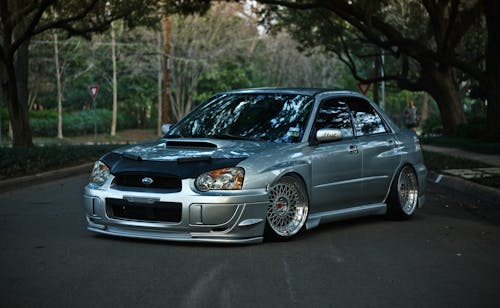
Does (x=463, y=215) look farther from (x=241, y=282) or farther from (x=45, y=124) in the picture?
(x=45, y=124)

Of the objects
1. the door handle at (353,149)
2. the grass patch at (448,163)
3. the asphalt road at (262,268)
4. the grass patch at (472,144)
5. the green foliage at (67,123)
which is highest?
the door handle at (353,149)

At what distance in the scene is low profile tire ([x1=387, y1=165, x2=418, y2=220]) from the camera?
10.5m

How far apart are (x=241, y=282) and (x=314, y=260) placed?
1222mm

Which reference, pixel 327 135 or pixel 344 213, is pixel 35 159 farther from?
pixel 327 135

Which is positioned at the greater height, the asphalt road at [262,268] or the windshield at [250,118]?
the windshield at [250,118]

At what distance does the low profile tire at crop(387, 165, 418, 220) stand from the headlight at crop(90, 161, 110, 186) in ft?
11.6

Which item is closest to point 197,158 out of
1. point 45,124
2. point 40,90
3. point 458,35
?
point 458,35

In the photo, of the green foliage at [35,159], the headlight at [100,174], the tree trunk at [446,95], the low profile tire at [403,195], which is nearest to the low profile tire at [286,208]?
the headlight at [100,174]

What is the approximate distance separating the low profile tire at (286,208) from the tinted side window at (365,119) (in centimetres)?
156

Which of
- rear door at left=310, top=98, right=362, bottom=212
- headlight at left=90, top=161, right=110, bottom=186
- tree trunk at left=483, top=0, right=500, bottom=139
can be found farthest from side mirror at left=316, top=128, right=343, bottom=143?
tree trunk at left=483, top=0, right=500, bottom=139

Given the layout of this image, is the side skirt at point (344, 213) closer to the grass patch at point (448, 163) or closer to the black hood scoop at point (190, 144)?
the black hood scoop at point (190, 144)

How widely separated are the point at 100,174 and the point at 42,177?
27.4 ft

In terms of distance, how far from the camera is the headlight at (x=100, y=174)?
27.9ft

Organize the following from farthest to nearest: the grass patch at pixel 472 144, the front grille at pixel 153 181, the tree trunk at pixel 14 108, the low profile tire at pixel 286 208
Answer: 1. the tree trunk at pixel 14 108
2. the grass patch at pixel 472 144
3. the low profile tire at pixel 286 208
4. the front grille at pixel 153 181
